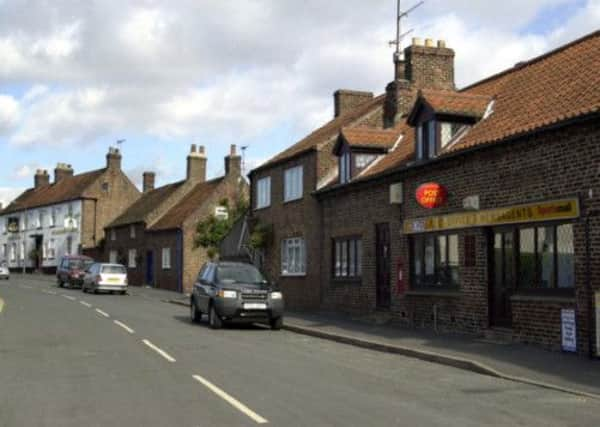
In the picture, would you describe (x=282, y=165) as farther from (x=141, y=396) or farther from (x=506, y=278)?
(x=141, y=396)

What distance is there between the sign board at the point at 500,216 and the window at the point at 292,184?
8.35m

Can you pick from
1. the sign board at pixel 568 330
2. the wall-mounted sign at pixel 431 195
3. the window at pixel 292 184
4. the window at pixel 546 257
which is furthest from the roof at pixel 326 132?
the sign board at pixel 568 330

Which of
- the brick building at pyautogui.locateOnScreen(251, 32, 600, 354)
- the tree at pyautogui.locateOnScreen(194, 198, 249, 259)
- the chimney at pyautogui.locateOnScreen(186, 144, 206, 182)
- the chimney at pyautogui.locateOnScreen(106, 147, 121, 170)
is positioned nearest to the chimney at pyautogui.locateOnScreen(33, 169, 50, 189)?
the chimney at pyautogui.locateOnScreen(106, 147, 121, 170)

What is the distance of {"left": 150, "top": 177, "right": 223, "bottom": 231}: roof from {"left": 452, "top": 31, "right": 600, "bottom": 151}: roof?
27.8 m

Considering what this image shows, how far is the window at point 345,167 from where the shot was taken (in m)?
24.2

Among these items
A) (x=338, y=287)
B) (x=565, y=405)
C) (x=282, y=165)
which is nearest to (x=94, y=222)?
(x=282, y=165)

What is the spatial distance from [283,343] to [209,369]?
16.3 feet

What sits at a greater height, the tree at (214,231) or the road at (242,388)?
the tree at (214,231)

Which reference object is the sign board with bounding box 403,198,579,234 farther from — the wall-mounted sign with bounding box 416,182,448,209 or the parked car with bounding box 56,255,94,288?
the parked car with bounding box 56,255,94,288

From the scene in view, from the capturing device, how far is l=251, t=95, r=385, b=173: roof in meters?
27.9

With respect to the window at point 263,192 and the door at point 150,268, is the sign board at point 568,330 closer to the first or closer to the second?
the window at point 263,192

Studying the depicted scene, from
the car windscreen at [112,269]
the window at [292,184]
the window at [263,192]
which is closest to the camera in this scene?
the window at [292,184]

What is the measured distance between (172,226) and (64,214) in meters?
23.7

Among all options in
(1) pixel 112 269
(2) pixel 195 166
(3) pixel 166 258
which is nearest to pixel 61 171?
(2) pixel 195 166
